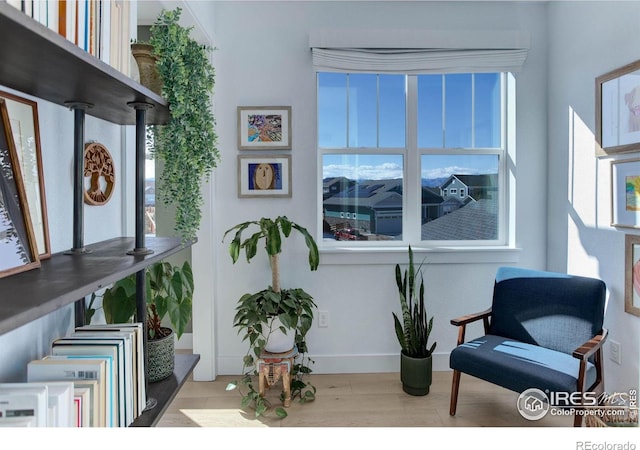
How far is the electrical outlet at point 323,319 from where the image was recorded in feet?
9.19

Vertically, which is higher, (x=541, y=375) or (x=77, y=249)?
(x=77, y=249)

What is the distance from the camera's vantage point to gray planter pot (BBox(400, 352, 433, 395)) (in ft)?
8.00

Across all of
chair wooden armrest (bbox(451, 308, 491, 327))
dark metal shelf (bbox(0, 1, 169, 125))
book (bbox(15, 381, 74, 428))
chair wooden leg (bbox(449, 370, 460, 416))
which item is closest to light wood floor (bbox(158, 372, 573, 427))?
chair wooden leg (bbox(449, 370, 460, 416))

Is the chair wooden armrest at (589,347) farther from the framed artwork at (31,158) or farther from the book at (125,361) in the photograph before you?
the framed artwork at (31,158)

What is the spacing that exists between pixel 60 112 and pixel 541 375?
2316mm

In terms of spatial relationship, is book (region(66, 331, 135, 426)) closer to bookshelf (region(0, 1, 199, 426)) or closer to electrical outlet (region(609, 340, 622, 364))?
A: bookshelf (region(0, 1, 199, 426))

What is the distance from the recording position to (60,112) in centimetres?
106

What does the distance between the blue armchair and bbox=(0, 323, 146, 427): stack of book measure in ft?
5.87

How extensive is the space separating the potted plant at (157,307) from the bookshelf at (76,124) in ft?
0.23

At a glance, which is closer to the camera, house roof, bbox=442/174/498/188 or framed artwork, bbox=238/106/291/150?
framed artwork, bbox=238/106/291/150

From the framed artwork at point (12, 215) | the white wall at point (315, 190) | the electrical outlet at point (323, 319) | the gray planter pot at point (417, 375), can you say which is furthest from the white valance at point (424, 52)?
the framed artwork at point (12, 215)

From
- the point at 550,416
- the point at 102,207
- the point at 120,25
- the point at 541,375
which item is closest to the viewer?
the point at 120,25
